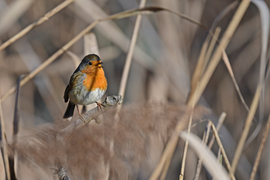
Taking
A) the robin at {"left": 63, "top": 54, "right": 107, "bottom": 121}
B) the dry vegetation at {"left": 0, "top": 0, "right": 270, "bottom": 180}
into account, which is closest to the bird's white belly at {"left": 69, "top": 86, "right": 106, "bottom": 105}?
the robin at {"left": 63, "top": 54, "right": 107, "bottom": 121}

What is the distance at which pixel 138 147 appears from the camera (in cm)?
101

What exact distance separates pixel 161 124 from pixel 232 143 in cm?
151

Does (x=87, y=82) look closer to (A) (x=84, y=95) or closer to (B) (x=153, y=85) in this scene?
(A) (x=84, y=95)

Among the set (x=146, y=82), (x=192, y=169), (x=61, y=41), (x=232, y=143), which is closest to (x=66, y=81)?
(x=61, y=41)

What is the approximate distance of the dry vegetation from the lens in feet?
3.15

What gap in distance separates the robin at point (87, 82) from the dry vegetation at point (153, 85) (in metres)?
0.07

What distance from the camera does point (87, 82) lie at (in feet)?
6.03

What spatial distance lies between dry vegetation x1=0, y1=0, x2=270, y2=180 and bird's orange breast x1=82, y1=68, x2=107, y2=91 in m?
0.11

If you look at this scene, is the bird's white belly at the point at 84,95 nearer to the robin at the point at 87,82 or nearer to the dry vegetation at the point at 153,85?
the robin at the point at 87,82

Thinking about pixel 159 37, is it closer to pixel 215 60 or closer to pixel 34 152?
pixel 215 60

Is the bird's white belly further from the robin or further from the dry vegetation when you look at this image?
the dry vegetation

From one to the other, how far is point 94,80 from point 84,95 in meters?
0.12

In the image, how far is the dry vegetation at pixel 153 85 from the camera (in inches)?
37.9

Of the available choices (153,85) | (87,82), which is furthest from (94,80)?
(153,85)
